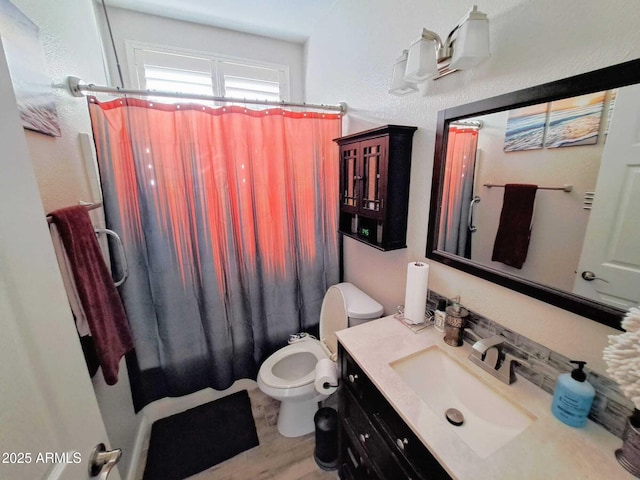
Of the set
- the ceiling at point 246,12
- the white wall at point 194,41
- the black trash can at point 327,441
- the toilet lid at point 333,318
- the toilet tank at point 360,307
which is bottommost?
the black trash can at point 327,441

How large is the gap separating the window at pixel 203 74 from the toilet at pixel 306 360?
152 centimetres

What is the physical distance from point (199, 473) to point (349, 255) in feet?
5.24

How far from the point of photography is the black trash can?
1441mm

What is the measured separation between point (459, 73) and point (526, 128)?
0.35 meters

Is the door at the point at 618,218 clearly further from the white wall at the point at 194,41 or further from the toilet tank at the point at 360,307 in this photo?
the white wall at the point at 194,41

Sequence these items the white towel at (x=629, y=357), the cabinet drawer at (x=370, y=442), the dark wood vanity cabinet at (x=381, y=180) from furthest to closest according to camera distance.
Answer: the dark wood vanity cabinet at (x=381, y=180), the cabinet drawer at (x=370, y=442), the white towel at (x=629, y=357)

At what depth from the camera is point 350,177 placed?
1.62 m

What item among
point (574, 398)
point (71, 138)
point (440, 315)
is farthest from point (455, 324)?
point (71, 138)

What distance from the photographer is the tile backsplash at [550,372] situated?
0.71 m

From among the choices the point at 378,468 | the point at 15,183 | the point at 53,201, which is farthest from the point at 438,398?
the point at 53,201

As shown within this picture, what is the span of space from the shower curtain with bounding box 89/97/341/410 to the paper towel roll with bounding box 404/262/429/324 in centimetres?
83

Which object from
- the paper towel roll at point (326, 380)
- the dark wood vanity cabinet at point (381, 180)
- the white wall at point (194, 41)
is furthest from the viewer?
the white wall at point (194, 41)

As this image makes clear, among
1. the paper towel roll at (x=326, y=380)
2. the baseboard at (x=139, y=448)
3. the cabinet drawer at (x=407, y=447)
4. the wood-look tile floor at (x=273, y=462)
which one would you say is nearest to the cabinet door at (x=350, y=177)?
the paper towel roll at (x=326, y=380)

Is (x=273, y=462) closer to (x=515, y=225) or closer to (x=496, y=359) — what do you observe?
(x=496, y=359)
